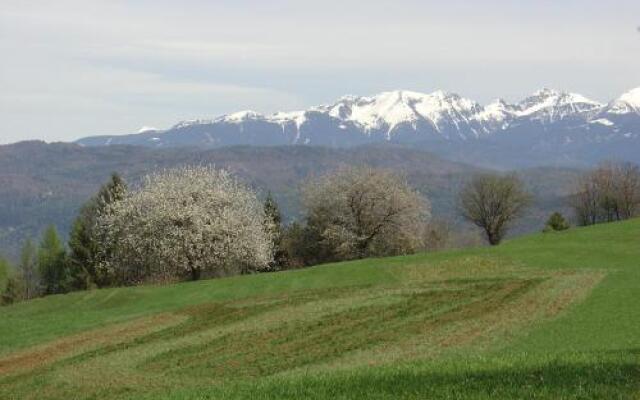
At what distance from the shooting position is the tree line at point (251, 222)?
8350 cm

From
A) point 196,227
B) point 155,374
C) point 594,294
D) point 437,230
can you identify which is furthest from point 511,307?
point 437,230

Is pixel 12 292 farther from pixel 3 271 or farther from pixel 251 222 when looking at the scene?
pixel 251 222

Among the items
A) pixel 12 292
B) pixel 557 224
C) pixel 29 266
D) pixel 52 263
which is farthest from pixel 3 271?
pixel 557 224

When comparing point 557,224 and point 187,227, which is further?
point 557,224

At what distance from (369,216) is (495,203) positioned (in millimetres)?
32520

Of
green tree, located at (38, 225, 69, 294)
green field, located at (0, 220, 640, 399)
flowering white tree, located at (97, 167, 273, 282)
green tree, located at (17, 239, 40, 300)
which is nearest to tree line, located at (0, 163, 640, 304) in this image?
flowering white tree, located at (97, 167, 273, 282)

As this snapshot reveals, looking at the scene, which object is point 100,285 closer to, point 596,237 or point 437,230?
point 437,230

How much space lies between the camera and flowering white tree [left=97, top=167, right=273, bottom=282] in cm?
8225

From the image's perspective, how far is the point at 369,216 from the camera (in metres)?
104

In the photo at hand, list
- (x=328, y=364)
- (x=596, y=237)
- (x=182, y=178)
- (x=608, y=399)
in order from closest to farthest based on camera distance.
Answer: (x=608, y=399), (x=328, y=364), (x=596, y=237), (x=182, y=178)

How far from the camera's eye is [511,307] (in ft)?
148

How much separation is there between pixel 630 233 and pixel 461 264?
21.1 metres

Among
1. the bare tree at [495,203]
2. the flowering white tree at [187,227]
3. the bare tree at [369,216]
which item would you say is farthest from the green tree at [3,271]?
the bare tree at [495,203]

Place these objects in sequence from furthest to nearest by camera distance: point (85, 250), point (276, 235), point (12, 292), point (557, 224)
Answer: point (12, 292), point (557, 224), point (85, 250), point (276, 235)
